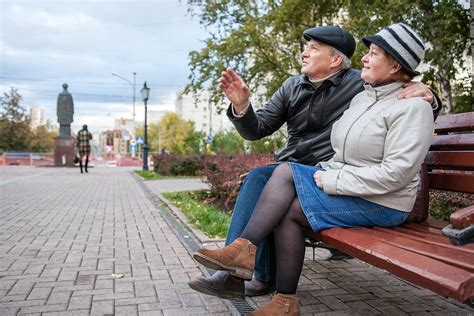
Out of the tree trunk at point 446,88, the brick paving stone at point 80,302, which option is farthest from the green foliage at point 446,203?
the tree trunk at point 446,88

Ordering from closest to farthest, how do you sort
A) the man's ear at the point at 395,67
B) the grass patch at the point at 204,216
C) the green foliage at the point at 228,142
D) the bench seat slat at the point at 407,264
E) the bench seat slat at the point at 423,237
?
1. the bench seat slat at the point at 407,264
2. the bench seat slat at the point at 423,237
3. the man's ear at the point at 395,67
4. the grass patch at the point at 204,216
5. the green foliage at the point at 228,142

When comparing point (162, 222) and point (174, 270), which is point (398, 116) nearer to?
point (174, 270)

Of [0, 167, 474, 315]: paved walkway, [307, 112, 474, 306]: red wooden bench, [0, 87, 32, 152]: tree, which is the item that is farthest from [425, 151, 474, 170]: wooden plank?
[0, 87, 32, 152]: tree

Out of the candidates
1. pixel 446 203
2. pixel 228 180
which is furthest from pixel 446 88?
pixel 446 203

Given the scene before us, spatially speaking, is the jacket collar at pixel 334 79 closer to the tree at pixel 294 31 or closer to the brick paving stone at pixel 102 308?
the brick paving stone at pixel 102 308

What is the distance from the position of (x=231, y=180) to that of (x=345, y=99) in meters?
4.63

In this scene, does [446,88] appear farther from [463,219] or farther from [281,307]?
[463,219]

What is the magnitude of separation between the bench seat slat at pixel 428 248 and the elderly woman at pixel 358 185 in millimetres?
181

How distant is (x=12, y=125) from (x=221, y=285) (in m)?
48.0

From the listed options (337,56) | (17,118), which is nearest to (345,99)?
(337,56)

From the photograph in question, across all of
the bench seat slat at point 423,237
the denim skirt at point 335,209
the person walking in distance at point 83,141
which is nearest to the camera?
the bench seat slat at point 423,237

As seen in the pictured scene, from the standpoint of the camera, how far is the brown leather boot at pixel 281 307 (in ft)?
7.70

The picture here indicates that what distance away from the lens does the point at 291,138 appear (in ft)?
10.5

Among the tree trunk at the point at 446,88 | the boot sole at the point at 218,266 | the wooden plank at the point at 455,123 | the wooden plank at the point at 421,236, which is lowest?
the boot sole at the point at 218,266
